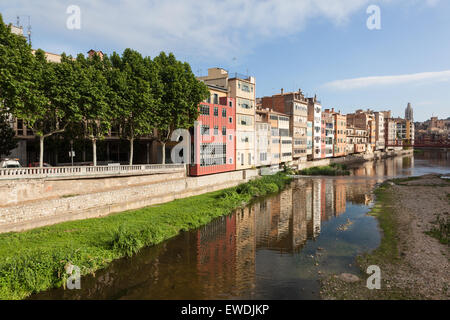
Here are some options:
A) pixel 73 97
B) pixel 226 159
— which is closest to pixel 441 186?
pixel 226 159

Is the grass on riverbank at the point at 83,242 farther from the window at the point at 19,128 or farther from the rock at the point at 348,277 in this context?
the window at the point at 19,128

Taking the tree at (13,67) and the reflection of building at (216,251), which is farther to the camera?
the tree at (13,67)

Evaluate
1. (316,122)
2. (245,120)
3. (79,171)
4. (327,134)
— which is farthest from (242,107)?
(327,134)

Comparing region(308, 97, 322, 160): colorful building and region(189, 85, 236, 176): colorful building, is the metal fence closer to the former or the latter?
region(189, 85, 236, 176): colorful building

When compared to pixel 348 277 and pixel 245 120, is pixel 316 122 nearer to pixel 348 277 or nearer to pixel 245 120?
pixel 245 120

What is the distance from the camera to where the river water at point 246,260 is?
1720 cm

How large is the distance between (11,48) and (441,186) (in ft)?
226

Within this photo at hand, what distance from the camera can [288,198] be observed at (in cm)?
4603

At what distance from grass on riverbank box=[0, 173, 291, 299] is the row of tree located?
31.5ft

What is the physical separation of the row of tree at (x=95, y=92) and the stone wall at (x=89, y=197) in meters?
3.90

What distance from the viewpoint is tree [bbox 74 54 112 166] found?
99.1 feet

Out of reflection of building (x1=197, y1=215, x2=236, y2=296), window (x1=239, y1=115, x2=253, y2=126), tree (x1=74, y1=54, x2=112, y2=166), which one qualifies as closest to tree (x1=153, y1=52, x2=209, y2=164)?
tree (x1=74, y1=54, x2=112, y2=166)

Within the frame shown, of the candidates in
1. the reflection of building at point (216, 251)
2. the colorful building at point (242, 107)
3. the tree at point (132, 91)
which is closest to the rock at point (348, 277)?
the reflection of building at point (216, 251)

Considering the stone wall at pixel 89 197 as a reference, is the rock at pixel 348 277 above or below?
below
